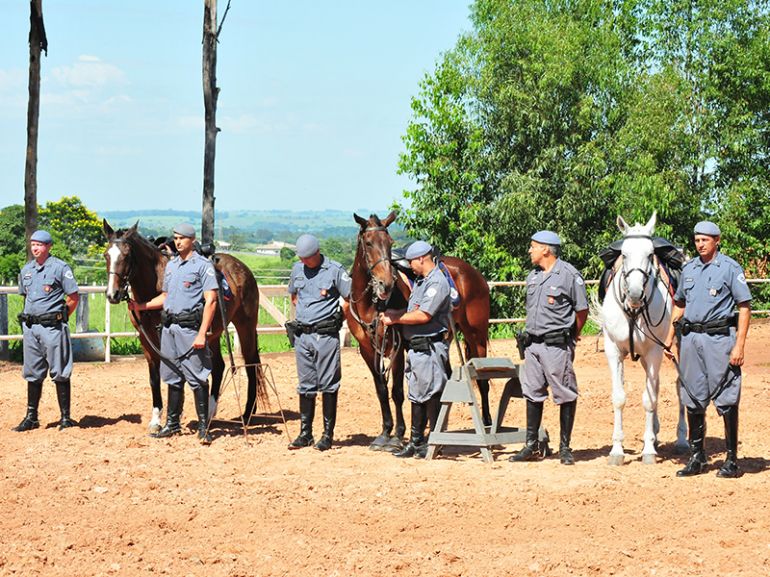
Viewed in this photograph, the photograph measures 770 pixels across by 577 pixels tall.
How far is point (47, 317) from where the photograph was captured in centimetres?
1147

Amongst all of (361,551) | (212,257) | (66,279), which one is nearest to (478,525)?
(361,551)

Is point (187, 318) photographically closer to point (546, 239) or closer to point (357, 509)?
point (357, 509)

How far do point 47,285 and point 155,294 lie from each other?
1.18 meters

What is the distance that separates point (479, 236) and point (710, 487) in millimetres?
20318

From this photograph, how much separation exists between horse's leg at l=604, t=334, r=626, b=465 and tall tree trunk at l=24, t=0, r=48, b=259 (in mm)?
11854

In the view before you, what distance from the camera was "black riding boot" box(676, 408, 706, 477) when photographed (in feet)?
29.3

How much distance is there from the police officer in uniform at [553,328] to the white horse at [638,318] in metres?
0.45

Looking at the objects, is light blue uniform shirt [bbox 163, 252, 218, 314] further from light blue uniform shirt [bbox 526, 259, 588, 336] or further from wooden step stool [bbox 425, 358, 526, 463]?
light blue uniform shirt [bbox 526, 259, 588, 336]

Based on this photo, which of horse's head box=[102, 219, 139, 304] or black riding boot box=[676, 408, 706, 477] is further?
horse's head box=[102, 219, 139, 304]

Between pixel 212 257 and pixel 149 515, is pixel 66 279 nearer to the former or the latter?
pixel 212 257

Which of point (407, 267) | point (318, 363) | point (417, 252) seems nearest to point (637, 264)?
point (417, 252)

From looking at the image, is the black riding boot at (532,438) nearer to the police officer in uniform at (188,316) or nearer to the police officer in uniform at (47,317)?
the police officer in uniform at (188,316)

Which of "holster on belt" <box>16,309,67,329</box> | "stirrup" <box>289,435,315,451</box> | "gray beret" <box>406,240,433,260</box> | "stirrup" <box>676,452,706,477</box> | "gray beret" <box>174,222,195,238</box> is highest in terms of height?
"gray beret" <box>174,222,195,238</box>

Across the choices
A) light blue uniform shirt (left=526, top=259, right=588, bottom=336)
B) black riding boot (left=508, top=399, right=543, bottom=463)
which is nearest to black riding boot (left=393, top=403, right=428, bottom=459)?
black riding boot (left=508, top=399, right=543, bottom=463)
